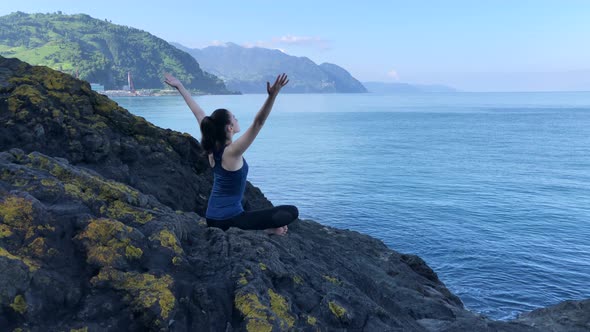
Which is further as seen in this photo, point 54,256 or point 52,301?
point 54,256

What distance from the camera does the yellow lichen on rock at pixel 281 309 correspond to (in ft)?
17.2

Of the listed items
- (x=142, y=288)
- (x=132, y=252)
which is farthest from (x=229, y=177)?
(x=142, y=288)

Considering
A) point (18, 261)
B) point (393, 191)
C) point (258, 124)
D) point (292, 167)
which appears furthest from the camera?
point (292, 167)

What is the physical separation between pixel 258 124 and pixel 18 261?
125 inches

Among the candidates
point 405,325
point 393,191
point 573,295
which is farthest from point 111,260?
point 393,191

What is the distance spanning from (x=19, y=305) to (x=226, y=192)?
3.43 m

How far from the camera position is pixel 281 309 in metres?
5.45

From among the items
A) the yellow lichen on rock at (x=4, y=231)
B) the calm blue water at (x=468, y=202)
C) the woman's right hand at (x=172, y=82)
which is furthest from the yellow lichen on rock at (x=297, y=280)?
the calm blue water at (x=468, y=202)

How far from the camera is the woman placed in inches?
259

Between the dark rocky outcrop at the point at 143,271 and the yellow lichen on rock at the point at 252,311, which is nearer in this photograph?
the dark rocky outcrop at the point at 143,271

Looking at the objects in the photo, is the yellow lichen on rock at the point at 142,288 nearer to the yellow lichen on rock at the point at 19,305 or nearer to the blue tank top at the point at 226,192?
the yellow lichen on rock at the point at 19,305

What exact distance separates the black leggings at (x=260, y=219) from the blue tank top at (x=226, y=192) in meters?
0.09

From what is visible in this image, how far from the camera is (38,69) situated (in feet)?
36.9

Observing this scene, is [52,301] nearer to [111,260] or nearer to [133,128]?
[111,260]
